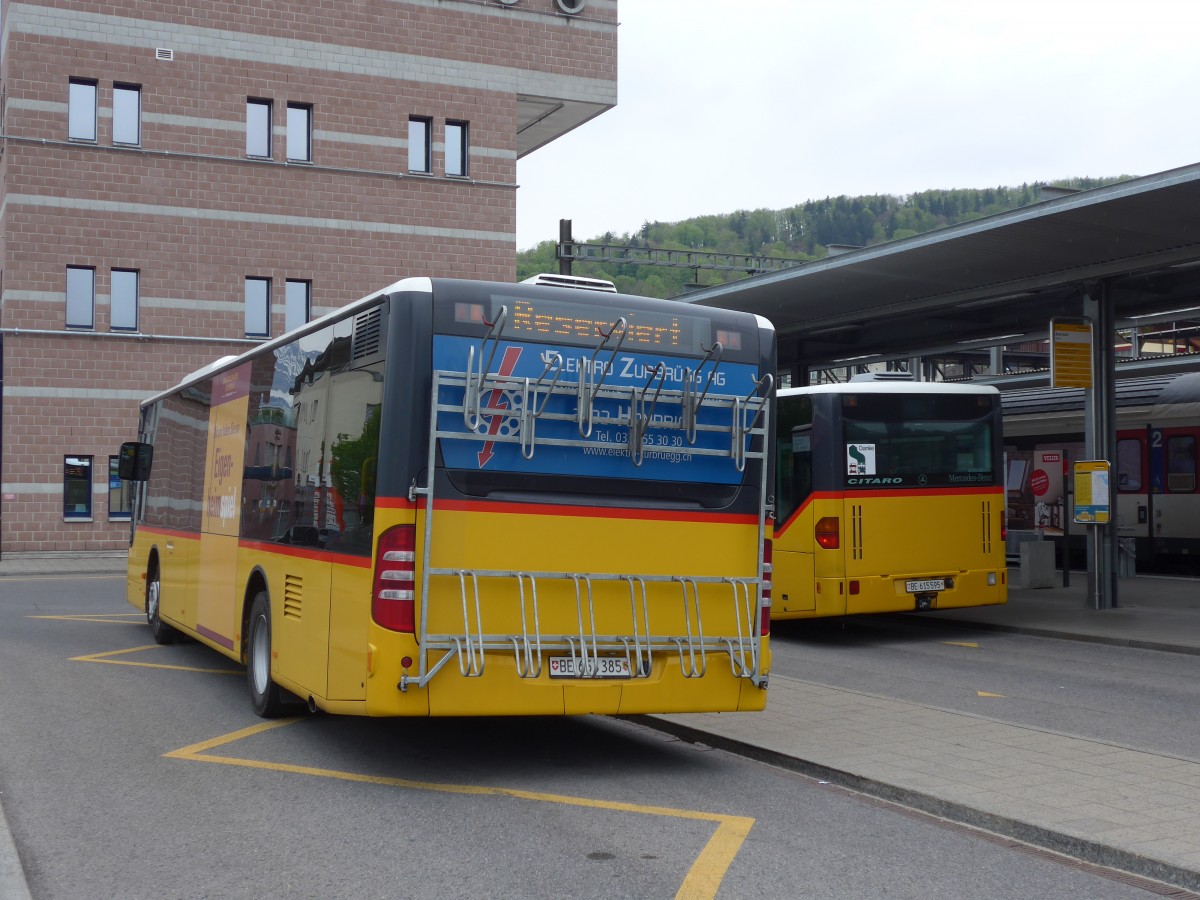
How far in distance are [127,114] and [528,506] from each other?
31295 millimetres

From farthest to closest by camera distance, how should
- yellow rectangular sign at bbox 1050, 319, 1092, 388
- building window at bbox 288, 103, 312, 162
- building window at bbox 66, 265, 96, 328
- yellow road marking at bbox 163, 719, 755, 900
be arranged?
building window at bbox 288, 103, 312, 162 → building window at bbox 66, 265, 96, 328 → yellow rectangular sign at bbox 1050, 319, 1092, 388 → yellow road marking at bbox 163, 719, 755, 900

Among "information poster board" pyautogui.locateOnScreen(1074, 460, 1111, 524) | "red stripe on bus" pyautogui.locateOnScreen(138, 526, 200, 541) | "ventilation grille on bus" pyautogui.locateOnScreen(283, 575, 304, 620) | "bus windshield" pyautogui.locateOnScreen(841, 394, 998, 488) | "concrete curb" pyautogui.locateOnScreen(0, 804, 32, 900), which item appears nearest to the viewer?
"concrete curb" pyautogui.locateOnScreen(0, 804, 32, 900)

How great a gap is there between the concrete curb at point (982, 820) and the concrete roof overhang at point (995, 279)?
812 cm

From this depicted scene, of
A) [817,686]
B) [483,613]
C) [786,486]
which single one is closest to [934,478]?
[786,486]

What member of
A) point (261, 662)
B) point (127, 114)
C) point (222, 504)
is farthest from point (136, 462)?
point (127, 114)

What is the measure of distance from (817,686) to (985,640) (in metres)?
5.01

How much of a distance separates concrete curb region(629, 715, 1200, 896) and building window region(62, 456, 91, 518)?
29.0m

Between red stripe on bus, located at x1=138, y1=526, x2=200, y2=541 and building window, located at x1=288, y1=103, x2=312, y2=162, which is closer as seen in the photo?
red stripe on bus, located at x1=138, y1=526, x2=200, y2=541

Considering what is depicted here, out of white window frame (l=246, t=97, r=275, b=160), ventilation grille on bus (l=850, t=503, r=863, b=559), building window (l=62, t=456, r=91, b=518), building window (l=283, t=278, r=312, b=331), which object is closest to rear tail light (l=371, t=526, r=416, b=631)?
ventilation grille on bus (l=850, t=503, r=863, b=559)

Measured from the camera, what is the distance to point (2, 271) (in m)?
34.2

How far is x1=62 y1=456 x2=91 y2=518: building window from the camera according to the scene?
112 feet

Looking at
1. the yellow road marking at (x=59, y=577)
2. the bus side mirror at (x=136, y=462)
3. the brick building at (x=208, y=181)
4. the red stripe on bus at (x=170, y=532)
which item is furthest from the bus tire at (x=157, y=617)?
the brick building at (x=208, y=181)

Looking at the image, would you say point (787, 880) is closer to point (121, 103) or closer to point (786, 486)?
point (786, 486)

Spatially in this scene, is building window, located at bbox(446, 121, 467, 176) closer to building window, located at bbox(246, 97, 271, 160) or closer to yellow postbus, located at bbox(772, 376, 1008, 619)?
building window, located at bbox(246, 97, 271, 160)
